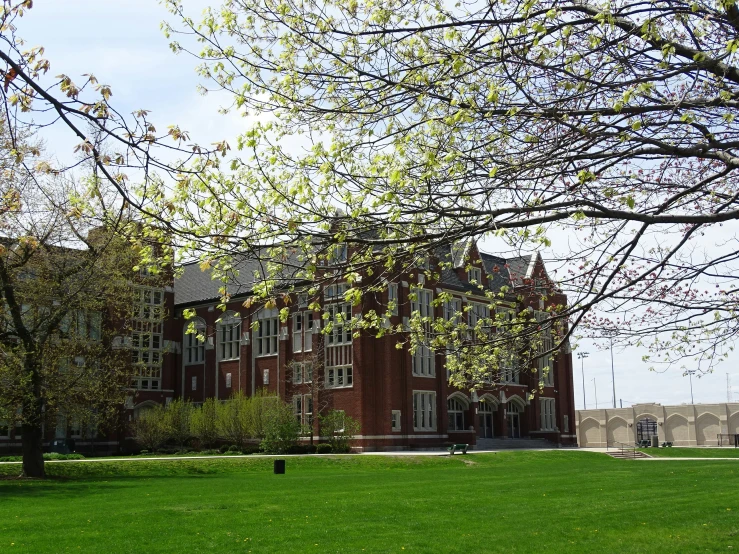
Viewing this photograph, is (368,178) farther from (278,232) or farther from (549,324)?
(549,324)

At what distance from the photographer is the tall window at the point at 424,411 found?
49156 mm

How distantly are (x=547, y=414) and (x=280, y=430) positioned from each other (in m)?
24.7

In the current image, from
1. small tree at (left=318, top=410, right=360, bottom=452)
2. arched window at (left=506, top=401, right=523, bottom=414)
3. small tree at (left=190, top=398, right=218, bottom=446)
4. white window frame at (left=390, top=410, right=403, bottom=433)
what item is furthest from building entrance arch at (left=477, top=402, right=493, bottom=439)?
small tree at (left=190, top=398, right=218, bottom=446)

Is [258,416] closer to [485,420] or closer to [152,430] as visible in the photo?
[152,430]

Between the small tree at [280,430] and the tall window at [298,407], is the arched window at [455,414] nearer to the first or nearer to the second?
the tall window at [298,407]

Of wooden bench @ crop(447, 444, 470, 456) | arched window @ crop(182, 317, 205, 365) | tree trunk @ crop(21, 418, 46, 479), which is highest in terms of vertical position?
arched window @ crop(182, 317, 205, 365)

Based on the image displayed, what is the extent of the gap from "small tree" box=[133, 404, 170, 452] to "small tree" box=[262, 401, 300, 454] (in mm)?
6712

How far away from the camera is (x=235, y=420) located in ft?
158

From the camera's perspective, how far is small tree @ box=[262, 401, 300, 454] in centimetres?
4434

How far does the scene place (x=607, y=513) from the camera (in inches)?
629

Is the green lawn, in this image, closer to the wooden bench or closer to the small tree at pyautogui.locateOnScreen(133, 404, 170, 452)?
the wooden bench

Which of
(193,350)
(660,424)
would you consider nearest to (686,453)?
(660,424)

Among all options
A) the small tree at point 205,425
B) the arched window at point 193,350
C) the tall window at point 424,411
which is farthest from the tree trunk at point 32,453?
the arched window at point 193,350

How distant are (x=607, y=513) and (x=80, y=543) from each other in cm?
1001
